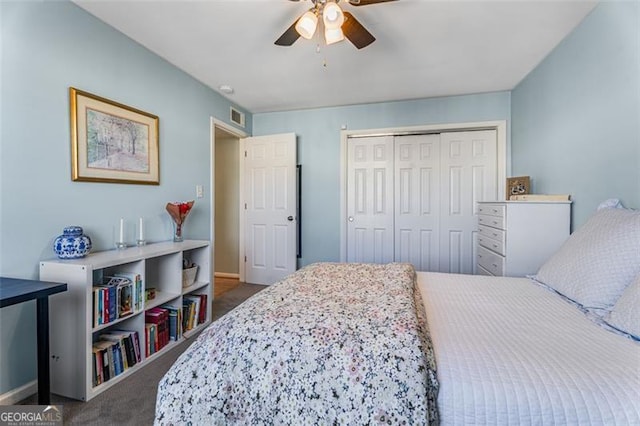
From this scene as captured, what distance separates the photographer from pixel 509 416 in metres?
0.73

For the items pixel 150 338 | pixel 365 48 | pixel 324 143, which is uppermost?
pixel 365 48

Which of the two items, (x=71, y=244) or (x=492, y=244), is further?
(x=492, y=244)

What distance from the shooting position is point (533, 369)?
2.64 ft

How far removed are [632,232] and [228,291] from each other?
3.60 metres

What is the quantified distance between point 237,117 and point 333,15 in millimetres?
2387

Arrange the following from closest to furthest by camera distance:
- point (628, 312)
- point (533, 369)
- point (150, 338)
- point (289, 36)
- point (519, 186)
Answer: point (533, 369), point (628, 312), point (289, 36), point (150, 338), point (519, 186)

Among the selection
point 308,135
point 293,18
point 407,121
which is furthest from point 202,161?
point 407,121

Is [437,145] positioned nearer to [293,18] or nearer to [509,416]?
[293,18]

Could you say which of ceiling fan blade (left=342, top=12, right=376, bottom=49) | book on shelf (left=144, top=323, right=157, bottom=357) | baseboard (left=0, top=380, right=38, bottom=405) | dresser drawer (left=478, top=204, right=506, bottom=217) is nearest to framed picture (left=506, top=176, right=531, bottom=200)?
dresser drawer (left=478, top=204, right=506, bottom=217)

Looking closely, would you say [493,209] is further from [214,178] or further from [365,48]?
[214,178]

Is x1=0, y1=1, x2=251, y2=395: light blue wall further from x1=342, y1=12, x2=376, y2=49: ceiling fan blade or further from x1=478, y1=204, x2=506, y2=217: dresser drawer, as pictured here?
x1=478, y1=204, x2=506, y2=217: dresser drawer

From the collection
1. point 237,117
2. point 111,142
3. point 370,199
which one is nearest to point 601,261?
point 370,199

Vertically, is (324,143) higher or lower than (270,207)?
higher

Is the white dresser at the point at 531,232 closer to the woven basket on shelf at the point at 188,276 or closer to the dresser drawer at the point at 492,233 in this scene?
the dresser drawer at the point at 492,233
